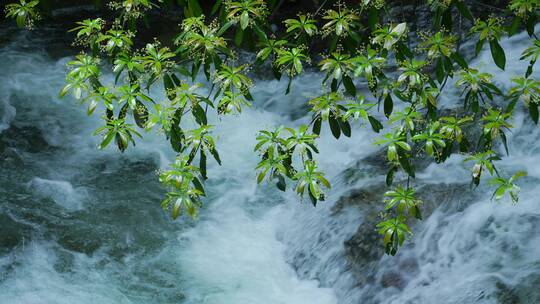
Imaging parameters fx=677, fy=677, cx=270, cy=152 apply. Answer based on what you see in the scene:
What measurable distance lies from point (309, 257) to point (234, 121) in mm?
2630

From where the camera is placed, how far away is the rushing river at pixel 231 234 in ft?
14.2

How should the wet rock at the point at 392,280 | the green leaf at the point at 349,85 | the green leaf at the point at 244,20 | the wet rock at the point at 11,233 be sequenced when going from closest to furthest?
the green leaf at the point at 244,20 < the green leaf at the point at 349,85 < the wet rock at the point at 392,280 < the wet rock at the point at 11,233

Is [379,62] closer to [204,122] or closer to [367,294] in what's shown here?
[204,122]

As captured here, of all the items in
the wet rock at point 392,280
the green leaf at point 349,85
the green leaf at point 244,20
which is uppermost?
the green leaf at point 244,20

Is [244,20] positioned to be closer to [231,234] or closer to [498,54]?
[498,54]

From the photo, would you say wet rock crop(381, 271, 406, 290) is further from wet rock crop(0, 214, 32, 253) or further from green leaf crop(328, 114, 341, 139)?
wet rock crop(0, 214, 32, 253)

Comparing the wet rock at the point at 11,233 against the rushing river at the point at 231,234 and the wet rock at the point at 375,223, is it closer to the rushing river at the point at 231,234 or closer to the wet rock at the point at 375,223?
the rushing river at the point at 231,234

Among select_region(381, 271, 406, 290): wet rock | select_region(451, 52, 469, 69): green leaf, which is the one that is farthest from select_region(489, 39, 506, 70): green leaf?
select_region(381, 271, 406, 290): wet rock

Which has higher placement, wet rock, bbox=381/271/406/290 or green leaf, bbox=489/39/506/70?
green leaf, bbox=489/39/506/70

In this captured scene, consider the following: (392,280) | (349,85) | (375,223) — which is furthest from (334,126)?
(375,223)

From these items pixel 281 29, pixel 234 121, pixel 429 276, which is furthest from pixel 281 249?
pixel 281 29

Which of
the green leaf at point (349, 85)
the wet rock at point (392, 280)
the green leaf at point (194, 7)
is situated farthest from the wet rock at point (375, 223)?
the green leaf at point (194, 7)

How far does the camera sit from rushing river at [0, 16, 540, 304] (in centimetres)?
433

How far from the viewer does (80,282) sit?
188 inches
